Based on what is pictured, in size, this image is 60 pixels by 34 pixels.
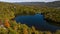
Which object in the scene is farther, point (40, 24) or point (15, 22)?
point (40, 24)

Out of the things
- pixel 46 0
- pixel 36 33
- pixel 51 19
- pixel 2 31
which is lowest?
pixel 46 0

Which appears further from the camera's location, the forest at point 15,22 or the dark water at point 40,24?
the dark water at point 40,24

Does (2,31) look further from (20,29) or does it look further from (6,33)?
(20,29)

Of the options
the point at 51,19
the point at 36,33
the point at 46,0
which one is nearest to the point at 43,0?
the point at 46,0

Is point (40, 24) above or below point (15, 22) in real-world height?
below

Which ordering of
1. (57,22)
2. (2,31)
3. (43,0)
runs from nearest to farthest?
(2,31)
(57,22)
(43,0)

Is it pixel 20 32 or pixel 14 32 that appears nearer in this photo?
pixel 14 32

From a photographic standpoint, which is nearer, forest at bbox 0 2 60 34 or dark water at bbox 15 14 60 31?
forest at bbox 0 2 60 34

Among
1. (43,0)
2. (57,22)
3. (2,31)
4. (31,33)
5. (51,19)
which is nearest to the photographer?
(2,31)

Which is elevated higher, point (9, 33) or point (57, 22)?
point (9, 33)
